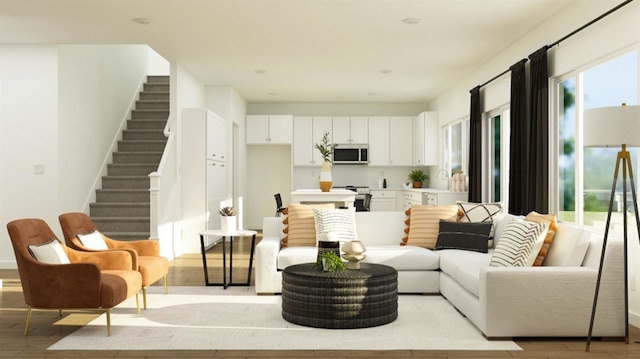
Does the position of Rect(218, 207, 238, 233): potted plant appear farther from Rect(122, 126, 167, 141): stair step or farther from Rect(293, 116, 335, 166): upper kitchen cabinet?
Rect(293, 116, 335, 166): upper kitchen cabinet

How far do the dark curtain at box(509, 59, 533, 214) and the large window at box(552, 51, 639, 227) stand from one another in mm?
499

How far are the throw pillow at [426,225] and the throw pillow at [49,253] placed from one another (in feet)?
10.8

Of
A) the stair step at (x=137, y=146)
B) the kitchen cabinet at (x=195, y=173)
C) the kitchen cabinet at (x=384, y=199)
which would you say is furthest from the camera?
the kitchen cabinet at (x=384, y=199)

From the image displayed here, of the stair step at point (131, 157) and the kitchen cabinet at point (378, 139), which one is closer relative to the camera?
the stair step at point (131, 157)

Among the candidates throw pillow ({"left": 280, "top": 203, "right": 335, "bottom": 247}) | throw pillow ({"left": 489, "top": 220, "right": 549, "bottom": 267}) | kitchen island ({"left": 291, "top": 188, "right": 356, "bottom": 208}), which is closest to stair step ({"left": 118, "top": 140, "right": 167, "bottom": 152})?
kitchen island ({"left": 291, "top": 188, "right": 356, "bottom": 208})

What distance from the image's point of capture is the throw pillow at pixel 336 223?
6234 mm

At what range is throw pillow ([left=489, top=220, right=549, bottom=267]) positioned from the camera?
464 cm

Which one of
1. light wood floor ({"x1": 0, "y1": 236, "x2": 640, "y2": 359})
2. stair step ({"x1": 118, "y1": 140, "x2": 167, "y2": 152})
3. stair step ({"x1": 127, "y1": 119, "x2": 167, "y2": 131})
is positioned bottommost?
light wood floor ({"x1": 0, "y1": 236, "x2": 640, "y2": 359})

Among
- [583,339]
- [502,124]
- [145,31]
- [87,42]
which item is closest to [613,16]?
[583,339]

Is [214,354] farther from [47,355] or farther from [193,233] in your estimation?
[193,233]

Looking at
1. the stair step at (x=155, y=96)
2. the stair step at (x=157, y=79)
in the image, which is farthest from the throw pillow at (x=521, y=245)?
the stair step at (x=157, y=79)

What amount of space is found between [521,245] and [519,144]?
256 centimetres

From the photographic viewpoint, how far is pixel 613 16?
16.6ft

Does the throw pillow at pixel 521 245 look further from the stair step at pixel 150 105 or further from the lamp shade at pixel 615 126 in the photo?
the stair step at pixel 150 105
